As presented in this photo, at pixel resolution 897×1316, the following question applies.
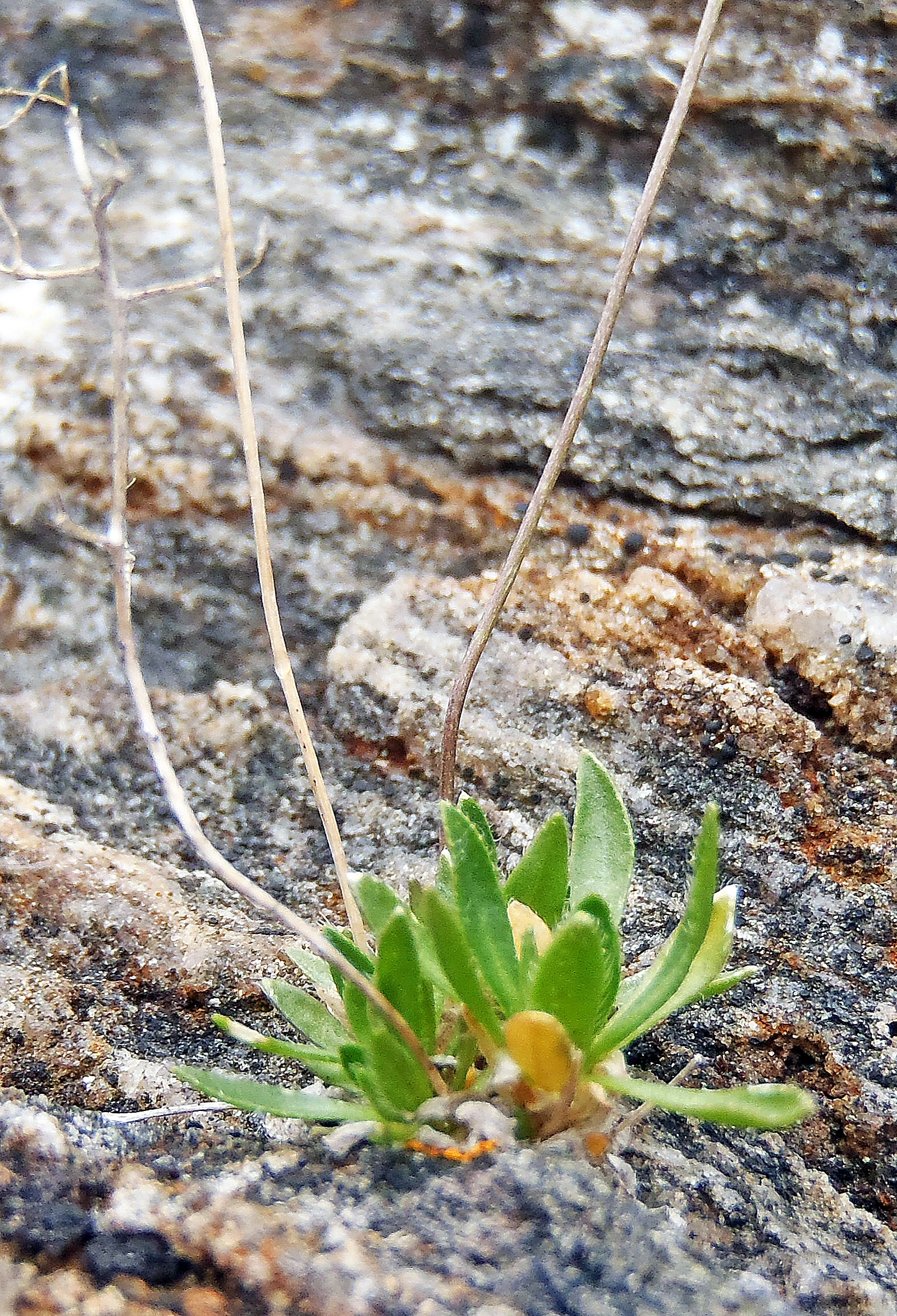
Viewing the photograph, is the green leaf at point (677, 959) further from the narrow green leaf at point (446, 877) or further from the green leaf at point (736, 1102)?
the narrow green leaf at point (446, 877)

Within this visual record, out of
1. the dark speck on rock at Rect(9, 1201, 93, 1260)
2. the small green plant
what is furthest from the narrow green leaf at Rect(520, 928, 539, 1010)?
the dark speck on rock at Rect(9, 1201, 93, 1260)

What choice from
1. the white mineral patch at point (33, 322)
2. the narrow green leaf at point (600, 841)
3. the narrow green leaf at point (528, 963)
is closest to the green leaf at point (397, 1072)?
the narrow green leaf at point (528, 963)

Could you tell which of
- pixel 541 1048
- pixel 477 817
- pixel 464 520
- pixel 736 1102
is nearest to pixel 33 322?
pixel 464 520

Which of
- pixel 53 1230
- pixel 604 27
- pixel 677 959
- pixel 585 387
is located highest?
pixel 604 27

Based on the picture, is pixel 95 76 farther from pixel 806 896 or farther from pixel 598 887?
pixel 806 896

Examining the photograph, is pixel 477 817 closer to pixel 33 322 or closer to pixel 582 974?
pixel 582 974
